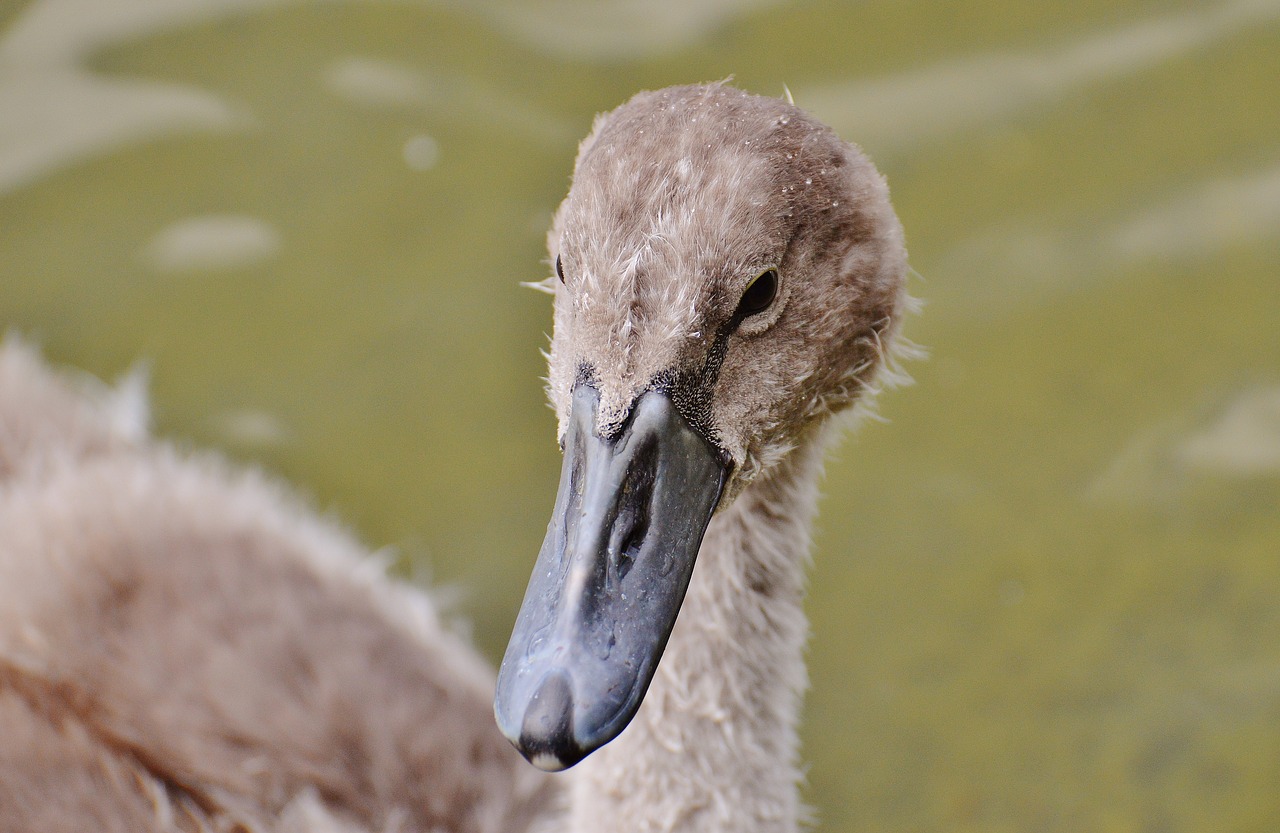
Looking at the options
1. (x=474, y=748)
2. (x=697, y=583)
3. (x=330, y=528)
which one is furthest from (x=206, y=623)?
(x=697, y=583)

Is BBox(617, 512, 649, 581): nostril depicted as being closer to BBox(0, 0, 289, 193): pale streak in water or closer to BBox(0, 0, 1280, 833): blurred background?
BBox(0, 0, 1280, 833): blurred background

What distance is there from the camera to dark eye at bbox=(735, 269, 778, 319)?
2.29 m

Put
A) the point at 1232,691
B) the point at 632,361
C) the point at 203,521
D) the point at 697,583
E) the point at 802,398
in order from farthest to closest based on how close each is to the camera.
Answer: the point at 1232,691 → the point at 203,521 → the point at 697,583 → the point at 802,398 → the point at 632,361

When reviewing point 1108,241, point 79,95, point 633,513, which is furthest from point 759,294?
point 79,95

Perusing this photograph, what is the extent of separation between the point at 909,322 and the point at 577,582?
2.61m

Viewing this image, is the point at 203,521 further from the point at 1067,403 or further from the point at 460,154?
the point at 1067,403

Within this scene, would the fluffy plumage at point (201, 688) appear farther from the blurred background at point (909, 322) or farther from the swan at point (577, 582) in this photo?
the blurred background at point (909, 322)

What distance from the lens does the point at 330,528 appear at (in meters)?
4.02

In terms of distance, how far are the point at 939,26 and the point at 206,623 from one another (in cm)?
340

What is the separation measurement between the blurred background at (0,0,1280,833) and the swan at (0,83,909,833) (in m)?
0.78

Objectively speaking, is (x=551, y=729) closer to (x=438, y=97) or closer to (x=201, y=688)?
(x=201, y=688)

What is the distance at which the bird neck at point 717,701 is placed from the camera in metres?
2.69

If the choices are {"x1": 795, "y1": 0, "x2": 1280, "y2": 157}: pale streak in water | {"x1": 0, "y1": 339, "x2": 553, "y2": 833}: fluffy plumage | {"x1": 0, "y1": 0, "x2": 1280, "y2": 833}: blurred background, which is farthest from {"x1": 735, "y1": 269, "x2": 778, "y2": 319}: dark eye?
{"x1": 795, "y1": 0, "x2": 1280, "y2": 157}: pale streak in water

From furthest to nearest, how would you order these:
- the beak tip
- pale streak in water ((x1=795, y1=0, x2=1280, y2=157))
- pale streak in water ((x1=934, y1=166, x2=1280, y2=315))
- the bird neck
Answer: pale streak in water ((x1=795, y1=0, x2=1280, y2=157)), pale streak in water ((x1=934, y1=166, x2=1280, y2=315)), the bird neck, the beak tip
